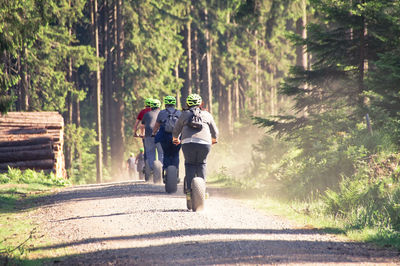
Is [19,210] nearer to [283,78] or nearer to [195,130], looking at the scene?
[195,130]

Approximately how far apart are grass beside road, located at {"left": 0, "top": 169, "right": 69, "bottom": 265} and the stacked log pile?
2.05 feet

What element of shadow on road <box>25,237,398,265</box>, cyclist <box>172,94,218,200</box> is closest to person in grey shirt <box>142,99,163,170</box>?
cyclist <box>172,94,218,200</box>

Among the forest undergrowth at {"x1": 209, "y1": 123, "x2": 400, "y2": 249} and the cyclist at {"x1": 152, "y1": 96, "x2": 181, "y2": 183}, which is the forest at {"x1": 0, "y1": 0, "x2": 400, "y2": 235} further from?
the cyclist at {"x1": 152, "y1": 96, "x2": 181, "y2": 183}

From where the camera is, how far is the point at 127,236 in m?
7.92

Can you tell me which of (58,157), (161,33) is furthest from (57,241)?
(161,33)

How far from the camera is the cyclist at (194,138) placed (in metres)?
9.73

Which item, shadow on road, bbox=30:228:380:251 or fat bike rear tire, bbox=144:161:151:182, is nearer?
shadow on road, bbox=30:228:380:251

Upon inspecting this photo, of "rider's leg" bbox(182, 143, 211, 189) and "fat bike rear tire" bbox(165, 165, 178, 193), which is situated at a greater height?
"rider's leg" bbox(182, 143, 211, 189)

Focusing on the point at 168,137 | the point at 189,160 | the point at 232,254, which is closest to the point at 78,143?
the point at 168,137

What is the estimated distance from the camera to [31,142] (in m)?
20.0

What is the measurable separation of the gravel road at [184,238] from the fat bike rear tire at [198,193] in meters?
0.17

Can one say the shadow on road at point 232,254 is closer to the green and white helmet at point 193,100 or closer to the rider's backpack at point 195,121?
the rider's backpack at point 195,121

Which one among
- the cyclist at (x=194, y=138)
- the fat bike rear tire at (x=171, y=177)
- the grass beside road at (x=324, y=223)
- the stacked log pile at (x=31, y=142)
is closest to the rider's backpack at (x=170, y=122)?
the fat bike rear tire at (x=171, y=177)

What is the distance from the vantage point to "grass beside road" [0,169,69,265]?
772 centimetres
